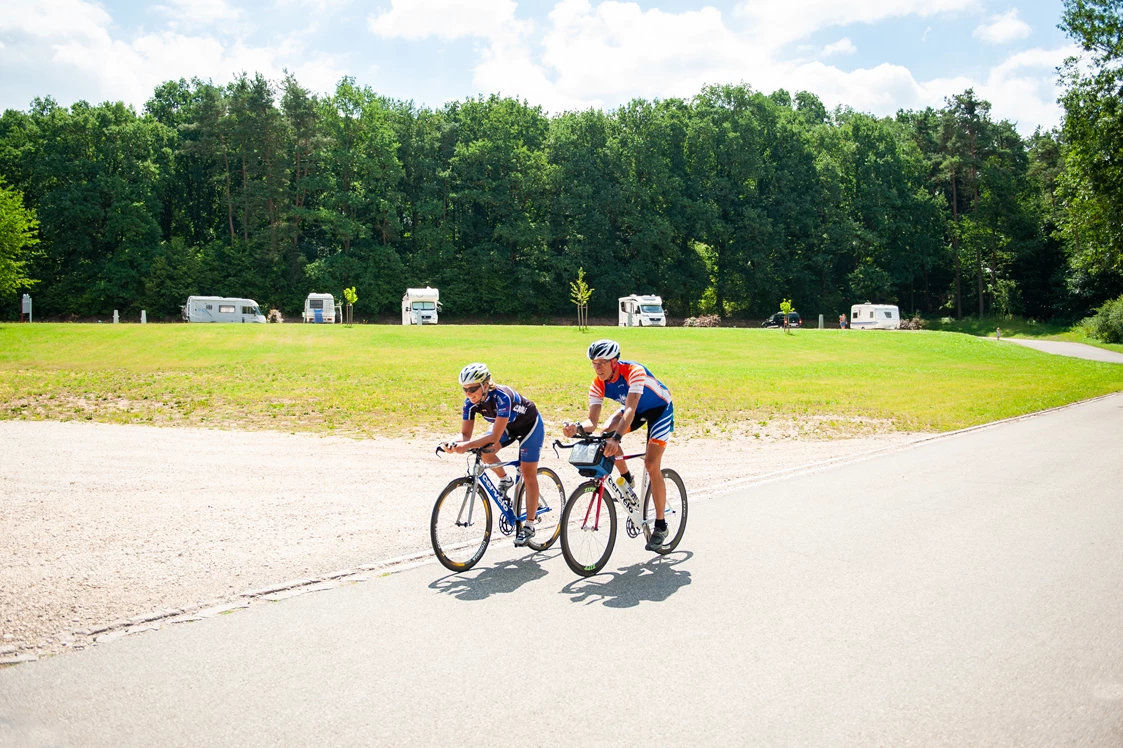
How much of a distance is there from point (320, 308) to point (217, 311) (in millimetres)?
6869

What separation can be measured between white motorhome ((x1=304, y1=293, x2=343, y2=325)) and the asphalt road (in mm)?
55972

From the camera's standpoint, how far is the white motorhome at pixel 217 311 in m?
59.2

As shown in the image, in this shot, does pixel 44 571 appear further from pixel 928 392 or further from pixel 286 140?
pixel 286 140

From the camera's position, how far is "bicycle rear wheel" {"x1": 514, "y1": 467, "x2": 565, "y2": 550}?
7.34 metres

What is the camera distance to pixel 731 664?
4785 millimetres

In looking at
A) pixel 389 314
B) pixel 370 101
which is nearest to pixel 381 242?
pixel 389 314

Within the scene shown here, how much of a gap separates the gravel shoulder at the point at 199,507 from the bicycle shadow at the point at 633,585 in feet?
5.92

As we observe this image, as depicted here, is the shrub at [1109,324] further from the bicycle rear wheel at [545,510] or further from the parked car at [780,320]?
the bicycle rear wheel at [545,510]

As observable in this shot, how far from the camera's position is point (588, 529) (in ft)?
21.8

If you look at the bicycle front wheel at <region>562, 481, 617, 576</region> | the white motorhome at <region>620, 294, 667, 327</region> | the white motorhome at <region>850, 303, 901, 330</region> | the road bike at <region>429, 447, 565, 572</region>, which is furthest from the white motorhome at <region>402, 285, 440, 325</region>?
the bicycle front wheel at <region>562, 481, 617, 576</region>

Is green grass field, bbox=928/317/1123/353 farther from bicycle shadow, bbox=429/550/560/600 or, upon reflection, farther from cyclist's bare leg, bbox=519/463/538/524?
bicycle shadow, bbox=429/550/560/600

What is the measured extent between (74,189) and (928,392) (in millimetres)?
64454

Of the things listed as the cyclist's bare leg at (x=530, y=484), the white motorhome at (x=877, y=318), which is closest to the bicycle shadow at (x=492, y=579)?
the cyclist's bare leg at (x=530, y=484)

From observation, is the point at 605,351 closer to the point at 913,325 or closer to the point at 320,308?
the point at 320,308
